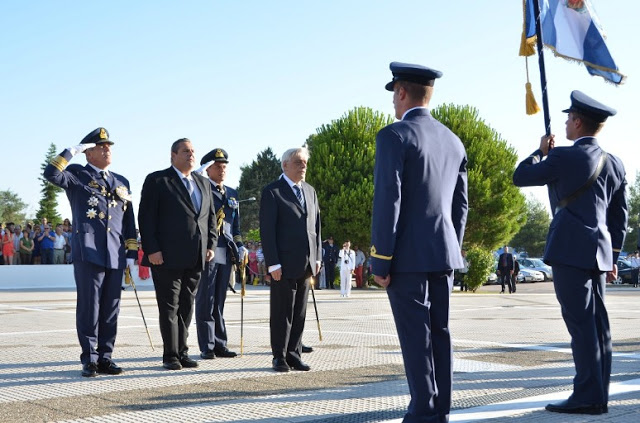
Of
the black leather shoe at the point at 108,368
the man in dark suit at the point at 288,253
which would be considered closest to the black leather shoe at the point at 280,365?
the man in dark suit at the point at 288,253

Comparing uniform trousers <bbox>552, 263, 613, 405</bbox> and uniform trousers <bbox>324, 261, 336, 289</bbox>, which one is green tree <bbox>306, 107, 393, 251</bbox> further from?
uniform trousers <bbox>552, 263, 613, 405</bbox>

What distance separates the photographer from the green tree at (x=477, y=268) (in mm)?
29562

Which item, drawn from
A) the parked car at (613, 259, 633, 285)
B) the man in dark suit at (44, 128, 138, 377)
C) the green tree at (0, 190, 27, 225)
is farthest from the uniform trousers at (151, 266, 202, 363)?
the green tree at (0, 190, 27, 225)

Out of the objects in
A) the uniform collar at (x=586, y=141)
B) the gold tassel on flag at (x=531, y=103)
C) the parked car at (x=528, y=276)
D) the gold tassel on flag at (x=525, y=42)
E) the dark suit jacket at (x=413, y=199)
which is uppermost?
the gold tassel on flag at (x=525, y=42)

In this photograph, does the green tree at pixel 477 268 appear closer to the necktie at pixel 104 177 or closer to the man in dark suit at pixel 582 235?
the necktie at pixel 104 177

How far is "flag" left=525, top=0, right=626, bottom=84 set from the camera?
300 inches

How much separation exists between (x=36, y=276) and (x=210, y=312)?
22.6m

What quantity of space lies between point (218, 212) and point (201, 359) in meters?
1.56

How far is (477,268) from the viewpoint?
29.6m

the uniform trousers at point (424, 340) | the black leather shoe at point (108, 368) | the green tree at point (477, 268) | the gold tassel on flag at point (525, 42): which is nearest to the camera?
the uniform trousers at point (424, 340)

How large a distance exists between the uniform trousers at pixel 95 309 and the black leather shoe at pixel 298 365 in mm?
1588

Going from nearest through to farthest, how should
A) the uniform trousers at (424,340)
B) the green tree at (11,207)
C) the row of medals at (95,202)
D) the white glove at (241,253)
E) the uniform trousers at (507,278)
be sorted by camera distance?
the uniform trousers at (424,340), the row of medals at (95,202), the white glove at (241,253), the uniform trousers at (507,278), the green tree at (11,207)

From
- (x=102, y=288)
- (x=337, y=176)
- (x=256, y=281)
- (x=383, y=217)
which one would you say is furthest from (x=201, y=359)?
(x=337, y=176)

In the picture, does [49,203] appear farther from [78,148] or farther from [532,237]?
[78,148]
